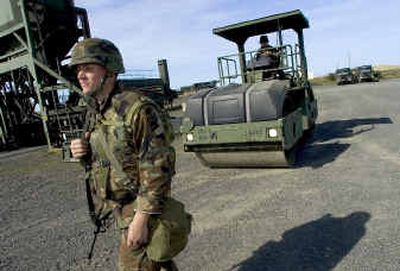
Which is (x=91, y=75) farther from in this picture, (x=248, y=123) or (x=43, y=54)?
(x=43, y=54)

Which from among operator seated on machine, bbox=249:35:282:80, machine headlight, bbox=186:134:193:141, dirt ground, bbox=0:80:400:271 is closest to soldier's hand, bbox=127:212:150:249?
dirt ground, bbox=0:80:400:271

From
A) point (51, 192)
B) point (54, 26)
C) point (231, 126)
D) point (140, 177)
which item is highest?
point (54, 26)

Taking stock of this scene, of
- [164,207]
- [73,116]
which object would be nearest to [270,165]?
[164,207]

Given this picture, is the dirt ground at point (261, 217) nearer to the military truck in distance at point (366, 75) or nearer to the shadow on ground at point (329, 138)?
the shadow on ground at point (329, 138)

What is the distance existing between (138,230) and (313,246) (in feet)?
7.72

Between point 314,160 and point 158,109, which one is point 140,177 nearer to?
point 158,109

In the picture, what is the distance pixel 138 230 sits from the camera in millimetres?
2314

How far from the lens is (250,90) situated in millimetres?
7297

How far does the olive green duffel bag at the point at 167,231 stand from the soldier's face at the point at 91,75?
2.30ft

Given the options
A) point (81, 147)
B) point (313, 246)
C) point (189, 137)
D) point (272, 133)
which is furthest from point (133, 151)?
point (189, 137)

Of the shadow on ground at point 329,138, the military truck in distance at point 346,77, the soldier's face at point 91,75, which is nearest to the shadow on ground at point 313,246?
the soldier's face at point 91,75

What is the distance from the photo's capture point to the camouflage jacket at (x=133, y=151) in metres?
2.32

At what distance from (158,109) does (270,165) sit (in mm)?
5082

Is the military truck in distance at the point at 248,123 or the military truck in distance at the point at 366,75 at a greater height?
the military truck in distance at the point at 248,123
